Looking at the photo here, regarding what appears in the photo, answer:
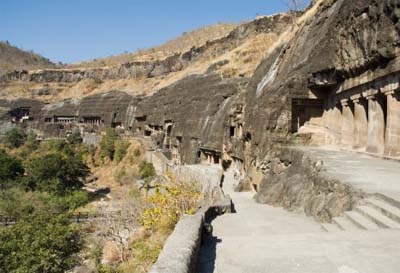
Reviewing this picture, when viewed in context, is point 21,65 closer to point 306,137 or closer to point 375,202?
point 306,137

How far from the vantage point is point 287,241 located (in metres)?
5.85

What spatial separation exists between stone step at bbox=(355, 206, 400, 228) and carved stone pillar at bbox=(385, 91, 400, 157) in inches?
258

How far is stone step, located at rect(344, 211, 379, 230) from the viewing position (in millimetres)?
6481

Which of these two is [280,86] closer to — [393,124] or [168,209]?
[393,124]

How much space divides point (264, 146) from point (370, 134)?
4644 millimetres

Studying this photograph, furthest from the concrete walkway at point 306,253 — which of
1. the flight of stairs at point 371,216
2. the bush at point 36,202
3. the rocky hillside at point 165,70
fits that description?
the rocky hillside at point 165,70

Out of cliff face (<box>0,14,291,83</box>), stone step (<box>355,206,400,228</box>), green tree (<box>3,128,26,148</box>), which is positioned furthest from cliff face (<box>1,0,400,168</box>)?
green tree (<box>3,128,26,148</box>)

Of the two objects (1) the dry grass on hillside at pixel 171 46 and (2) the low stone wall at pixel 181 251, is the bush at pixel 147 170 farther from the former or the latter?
(1) the dry grass on hillside at pixel 171 46

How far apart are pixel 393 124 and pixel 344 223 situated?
713cm

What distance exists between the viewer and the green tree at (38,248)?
16375 mm

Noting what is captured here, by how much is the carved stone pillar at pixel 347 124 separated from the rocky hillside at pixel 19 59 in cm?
9069

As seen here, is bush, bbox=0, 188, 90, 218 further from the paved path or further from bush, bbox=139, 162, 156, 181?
the paved path

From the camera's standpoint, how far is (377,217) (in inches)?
261

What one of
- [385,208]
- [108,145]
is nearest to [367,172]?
[385,208]
